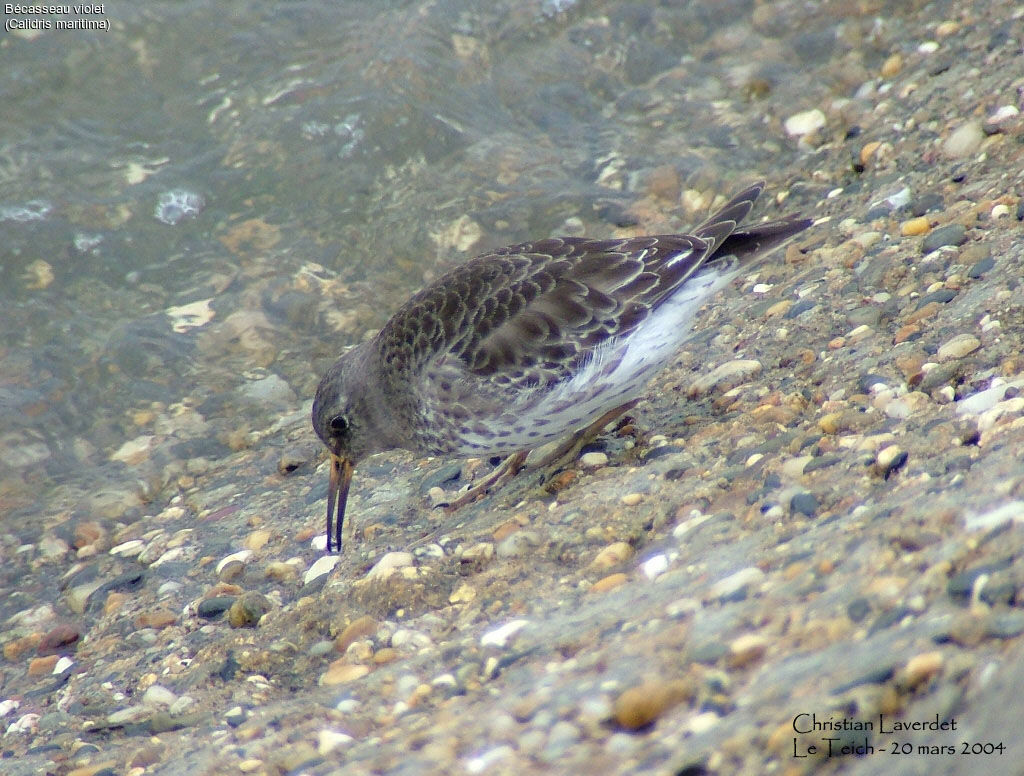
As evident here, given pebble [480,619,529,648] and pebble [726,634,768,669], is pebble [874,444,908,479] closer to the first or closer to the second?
pebble [726,634,768,669]

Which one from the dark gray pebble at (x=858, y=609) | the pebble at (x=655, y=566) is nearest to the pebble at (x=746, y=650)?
the dark gray pebble at (x=858, y=609)

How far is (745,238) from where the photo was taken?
5.43 meters

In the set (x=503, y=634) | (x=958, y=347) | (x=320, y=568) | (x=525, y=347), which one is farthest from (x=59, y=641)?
(x=958, y=347)

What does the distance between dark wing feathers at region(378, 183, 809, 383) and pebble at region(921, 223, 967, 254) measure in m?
0.75

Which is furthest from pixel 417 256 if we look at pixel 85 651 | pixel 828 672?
pixel 828 672

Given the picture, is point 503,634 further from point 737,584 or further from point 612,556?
point 737,584

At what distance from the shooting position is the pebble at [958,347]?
14.8ft

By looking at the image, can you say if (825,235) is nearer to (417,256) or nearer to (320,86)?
(417,256)

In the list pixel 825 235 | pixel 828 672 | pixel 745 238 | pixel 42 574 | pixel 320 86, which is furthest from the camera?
pixel 320 86

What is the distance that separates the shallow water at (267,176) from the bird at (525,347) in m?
1.56

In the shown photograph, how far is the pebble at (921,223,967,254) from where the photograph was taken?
5.43m

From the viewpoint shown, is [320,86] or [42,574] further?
[320,86]

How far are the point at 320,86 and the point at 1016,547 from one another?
6877 mm

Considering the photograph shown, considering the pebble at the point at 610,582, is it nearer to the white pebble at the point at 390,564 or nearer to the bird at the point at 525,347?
the white pebble at the point at 390,564
